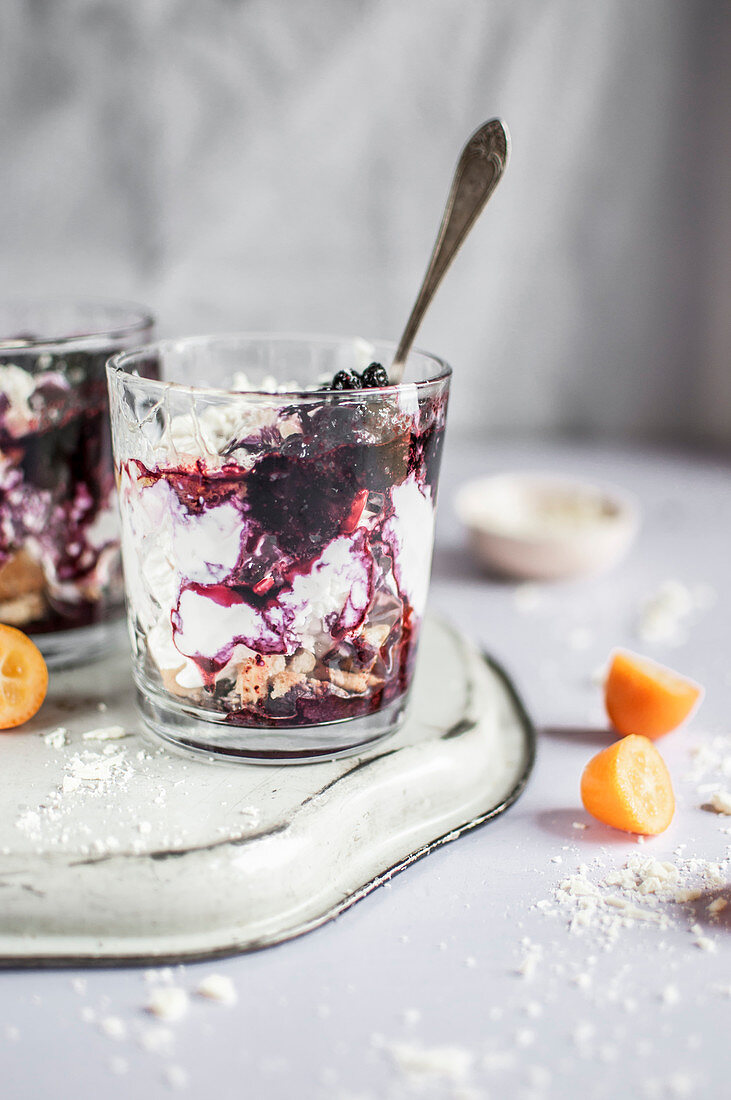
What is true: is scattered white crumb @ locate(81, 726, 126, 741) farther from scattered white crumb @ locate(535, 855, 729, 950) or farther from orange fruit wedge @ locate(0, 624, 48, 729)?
scattered white crumb @ locate(535, 855, 729, 950)

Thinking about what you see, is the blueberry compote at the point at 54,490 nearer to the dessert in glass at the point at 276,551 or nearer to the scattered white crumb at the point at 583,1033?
the dessert in glass at the point at 276,551

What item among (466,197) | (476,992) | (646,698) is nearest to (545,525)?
(646,698)

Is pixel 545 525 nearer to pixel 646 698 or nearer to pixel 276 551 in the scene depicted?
pixel 646 698

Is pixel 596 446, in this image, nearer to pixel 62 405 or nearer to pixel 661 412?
pixel 661 412

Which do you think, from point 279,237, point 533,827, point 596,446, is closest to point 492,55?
point 279,237

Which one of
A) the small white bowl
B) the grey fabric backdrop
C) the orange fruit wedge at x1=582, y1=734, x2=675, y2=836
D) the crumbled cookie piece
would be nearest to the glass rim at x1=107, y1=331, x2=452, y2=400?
the crumbled cookie piece

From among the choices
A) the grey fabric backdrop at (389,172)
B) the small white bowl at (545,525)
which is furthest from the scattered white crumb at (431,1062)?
the grey fabric backdrop at (389,172)
